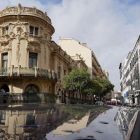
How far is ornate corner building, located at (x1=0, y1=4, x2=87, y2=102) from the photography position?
848 inches

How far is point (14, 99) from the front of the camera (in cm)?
2084

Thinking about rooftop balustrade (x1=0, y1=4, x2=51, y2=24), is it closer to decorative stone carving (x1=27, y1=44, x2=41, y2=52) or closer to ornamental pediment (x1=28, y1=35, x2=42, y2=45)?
Result: ornamental pediment (x1=28, y1=35, x2=42, y2=45)

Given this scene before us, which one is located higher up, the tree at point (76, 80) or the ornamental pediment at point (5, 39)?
the ornamental pediment at point (5, 39)

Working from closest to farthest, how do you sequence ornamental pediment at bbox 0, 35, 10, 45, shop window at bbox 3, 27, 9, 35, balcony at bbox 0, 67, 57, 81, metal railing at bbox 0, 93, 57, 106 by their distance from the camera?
metal railing at bbox 0, 93, 57, 106
balcony at bbox 0, 67, 57, 81
ornamental pediment at bbox 0, 35, 10, 45
shop window at bbox 3, 27, 9, 35

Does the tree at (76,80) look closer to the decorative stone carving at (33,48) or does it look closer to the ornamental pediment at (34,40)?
the decorative stone carving at (33,48)

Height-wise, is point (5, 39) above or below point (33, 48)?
above

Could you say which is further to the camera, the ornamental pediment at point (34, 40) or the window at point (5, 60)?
the window at point (5, 60)

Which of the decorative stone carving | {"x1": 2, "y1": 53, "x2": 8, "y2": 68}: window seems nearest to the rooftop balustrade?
the decorative stone carving

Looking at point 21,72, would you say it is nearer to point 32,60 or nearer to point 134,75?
point 32,60

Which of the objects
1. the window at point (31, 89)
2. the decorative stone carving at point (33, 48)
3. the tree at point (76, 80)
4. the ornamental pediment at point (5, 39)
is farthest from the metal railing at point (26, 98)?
the tree at point (76, 80)

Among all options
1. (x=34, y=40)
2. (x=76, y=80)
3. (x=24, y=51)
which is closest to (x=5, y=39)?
(x=24, y=51)

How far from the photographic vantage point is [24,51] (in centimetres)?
2278

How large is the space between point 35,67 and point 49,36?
6241mm

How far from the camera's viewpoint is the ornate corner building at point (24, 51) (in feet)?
70.6
